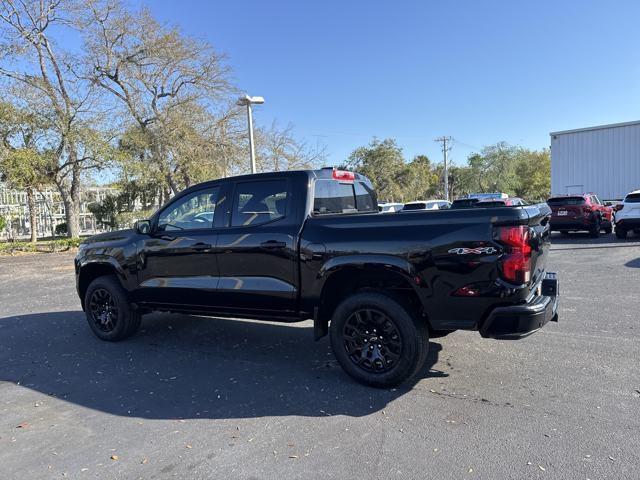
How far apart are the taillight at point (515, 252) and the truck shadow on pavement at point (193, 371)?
1381 millimetres

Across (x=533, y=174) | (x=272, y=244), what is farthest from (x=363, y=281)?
(x=533, y=174)

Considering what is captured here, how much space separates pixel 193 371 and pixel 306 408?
1510 millimetres

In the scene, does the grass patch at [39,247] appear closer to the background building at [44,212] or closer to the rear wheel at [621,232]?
the background building at [44,212]

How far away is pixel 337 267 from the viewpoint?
424 cm

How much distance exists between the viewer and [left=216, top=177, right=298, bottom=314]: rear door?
461 cm

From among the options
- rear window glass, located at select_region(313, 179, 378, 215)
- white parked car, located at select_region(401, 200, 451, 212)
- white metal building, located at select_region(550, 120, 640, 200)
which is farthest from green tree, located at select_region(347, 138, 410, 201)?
rear window glass, located at select_region(313, 179, 378, 215)

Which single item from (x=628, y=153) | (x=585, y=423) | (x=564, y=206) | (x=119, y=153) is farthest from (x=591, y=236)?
(x=119, y=153)

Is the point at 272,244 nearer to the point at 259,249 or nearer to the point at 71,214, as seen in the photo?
the point at 259,249

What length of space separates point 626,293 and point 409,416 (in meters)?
5.72

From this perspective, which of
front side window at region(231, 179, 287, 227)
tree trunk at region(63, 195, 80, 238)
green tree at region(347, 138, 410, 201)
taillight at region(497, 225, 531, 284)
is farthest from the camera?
green tree at region(347, 138, 410, 201)

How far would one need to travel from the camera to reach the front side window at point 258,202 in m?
4.81

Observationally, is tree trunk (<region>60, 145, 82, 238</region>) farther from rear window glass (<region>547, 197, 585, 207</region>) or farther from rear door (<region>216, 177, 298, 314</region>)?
rear window glass (<region>547, 197, 585, 207</region>)

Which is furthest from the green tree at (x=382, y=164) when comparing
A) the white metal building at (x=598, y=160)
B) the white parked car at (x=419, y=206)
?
the white parked car at (x=419, y=206)

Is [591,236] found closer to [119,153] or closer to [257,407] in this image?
[257,407]
